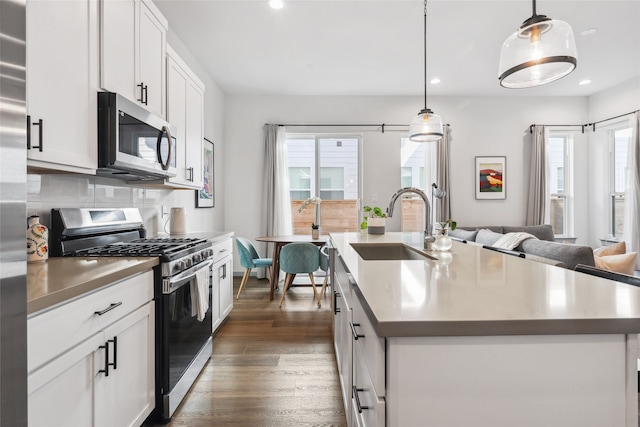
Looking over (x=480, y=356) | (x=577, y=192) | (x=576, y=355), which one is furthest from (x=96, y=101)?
(x=577, y=192)

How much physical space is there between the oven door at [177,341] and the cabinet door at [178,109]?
98 centimetres

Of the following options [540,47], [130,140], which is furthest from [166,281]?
[540,47]

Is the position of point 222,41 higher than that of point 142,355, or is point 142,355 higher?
point 222,41

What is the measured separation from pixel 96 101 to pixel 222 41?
2.37 m

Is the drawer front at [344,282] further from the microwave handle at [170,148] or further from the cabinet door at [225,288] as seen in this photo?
the cabinet door at [225,288]

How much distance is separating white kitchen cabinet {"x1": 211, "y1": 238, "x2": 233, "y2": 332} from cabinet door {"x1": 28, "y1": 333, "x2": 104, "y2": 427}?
1.52 meters

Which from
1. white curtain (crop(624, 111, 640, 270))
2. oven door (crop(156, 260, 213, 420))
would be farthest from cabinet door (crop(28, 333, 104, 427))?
white curtain (crop(624, 111, 640, 270))

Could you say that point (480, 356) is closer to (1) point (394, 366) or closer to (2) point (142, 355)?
(1) point (394, 366)

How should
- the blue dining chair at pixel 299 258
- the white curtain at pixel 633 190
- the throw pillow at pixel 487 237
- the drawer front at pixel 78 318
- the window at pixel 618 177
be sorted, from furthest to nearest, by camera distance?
→ the window at pixel 618 177
the white curtain at pixel 633 190
the throw pillow at pixel 487 237
the blue dining chair at pixel 299 258
the drawer front at pixel 78 318

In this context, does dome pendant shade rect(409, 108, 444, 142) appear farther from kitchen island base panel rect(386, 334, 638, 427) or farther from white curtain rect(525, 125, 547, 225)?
white curtain rect(525, 125, 547, 225)

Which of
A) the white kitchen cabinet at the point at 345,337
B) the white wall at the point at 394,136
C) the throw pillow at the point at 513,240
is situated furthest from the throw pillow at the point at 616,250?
the white kitchen cabinet at the point at 345,337

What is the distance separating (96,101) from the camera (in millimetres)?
1687

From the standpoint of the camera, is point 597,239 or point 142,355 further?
point 597,239

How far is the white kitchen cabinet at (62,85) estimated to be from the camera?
4.25 feet
